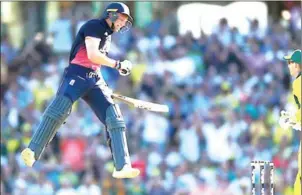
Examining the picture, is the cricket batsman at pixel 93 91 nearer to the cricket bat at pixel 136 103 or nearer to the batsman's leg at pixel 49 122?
the batsman's leg at pixel 49 122

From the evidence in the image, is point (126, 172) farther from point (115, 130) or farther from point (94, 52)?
point (94, 52)

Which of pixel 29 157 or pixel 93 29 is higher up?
pixel 93 29

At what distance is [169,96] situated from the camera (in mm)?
17641

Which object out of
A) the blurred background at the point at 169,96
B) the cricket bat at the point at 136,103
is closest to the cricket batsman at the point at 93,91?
the cricket bat at the point at 136,103

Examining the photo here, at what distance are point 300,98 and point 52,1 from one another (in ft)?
32.1

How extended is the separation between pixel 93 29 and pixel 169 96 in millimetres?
7196

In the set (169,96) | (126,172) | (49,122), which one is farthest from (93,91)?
(169,96)

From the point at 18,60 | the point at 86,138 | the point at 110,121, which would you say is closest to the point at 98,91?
the point at 110,121

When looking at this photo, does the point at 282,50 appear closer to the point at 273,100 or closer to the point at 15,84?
the point at 273,100

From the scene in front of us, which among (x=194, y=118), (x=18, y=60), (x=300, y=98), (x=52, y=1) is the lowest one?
(x=300, y=98)

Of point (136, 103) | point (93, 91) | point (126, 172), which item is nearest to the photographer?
point (126, 172)

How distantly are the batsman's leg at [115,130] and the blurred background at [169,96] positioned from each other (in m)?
6.18

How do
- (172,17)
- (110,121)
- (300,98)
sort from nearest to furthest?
(300,98)
(110,121)
(172,17)

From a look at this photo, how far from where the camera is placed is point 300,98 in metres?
9.62
